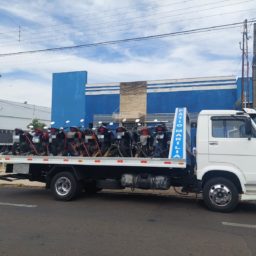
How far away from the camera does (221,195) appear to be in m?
9.04

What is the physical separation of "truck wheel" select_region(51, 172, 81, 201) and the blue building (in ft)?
41.5

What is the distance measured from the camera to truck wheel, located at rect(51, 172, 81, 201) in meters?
10.6

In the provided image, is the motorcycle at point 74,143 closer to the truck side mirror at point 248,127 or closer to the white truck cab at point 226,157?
the white truck cab at point 226,157

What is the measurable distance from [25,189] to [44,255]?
8.32 meters

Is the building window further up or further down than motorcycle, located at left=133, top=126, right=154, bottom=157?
further up

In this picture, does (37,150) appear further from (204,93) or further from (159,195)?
(204,93)

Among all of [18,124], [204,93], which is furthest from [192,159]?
[18,124]

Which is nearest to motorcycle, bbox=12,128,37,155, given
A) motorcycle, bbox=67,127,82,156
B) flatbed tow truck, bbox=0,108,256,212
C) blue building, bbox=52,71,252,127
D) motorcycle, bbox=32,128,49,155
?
motorcycle, bbox=32,128,49,155

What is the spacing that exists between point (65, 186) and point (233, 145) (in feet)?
15.3

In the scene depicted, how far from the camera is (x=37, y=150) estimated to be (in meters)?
11.6

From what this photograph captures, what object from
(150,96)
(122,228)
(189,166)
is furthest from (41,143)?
(150,96)

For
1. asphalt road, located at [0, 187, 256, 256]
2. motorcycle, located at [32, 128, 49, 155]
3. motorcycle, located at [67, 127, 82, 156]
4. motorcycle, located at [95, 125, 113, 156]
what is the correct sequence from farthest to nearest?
motorcycle, located at [32, 128, 49, 155]
motorcycle, located at [67, 127, 82, 156]
motorcycle, located at [95, 125, 113, 156]
asphalt road, located at [0, 187, 256, 256]

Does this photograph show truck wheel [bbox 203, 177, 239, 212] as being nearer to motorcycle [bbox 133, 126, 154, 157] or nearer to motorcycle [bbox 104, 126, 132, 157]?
motorcycle [bbox 133, 126, 154, 157]

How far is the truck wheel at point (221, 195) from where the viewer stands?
894cm
